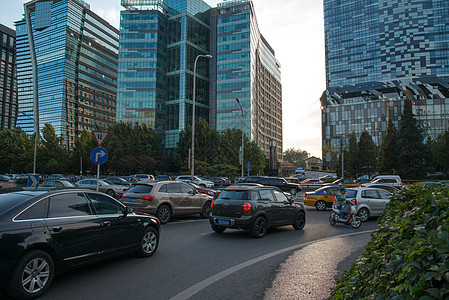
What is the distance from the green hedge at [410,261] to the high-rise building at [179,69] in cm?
8631

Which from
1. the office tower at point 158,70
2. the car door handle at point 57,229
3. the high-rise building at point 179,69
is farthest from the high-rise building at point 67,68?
the car door handle at point 57,229

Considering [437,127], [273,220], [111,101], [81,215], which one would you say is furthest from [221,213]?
[111,101]

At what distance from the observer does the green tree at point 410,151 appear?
48719mm

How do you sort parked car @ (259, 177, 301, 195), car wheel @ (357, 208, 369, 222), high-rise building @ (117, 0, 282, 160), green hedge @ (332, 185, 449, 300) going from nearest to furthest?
green hedge @ (332, 185, 449, 300) < car wheel @ (357, 208, 369, 222) < parked car @ (259, 177, 301, 195) < high-rise building @ (117, 0, 282, 160)

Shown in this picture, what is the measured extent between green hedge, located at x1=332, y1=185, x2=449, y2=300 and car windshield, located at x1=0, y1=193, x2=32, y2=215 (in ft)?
15.5

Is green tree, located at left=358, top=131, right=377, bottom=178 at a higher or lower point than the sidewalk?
higher

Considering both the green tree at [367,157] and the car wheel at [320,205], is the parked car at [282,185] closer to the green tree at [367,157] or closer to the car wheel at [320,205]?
the car wheel at [320,205]

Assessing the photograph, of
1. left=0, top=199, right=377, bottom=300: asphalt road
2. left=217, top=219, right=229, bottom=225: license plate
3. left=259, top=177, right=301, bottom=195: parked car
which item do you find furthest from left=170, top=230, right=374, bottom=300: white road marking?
left=259, top=177, right=301, bottom=195: parked car

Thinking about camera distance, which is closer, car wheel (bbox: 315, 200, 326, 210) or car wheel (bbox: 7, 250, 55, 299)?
car wheel (bbox: 7, 250, 55, 299)

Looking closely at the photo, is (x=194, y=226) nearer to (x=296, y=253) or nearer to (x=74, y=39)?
(x=296, y=253)

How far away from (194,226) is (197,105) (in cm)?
9026

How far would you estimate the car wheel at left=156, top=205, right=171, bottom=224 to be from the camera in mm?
11711

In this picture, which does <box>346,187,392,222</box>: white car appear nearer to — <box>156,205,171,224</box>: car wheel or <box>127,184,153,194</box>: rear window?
<box>156,205,171,224</box>: car wheel

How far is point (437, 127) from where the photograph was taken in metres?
99.8
